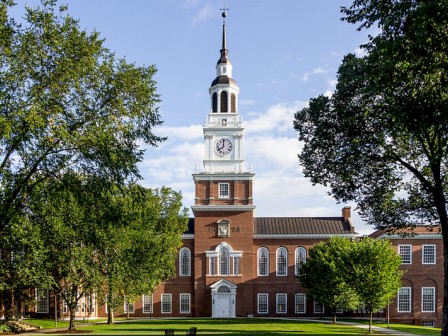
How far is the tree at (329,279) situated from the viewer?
167 feet

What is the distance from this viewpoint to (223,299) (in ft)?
210

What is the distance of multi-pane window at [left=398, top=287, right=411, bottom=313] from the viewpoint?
63406 mm

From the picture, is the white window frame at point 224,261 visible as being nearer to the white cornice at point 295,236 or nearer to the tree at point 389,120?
the white cornice at point 295,236

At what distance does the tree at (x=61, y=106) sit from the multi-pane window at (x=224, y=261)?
42862mm

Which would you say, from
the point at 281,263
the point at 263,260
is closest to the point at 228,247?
the point at 263,260

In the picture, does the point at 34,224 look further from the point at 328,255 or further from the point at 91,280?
the point at 328,255

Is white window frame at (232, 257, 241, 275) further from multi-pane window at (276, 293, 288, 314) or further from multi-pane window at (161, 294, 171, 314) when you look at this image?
multi-pane window at (161, 294, 171, 314)

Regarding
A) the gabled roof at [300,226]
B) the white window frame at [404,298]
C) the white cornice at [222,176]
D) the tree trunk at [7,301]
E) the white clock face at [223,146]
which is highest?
the white clock face at [223,146]

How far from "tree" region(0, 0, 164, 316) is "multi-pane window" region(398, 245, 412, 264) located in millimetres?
48179

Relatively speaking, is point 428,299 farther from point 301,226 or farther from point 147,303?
point 147,303

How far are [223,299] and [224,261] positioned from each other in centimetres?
418

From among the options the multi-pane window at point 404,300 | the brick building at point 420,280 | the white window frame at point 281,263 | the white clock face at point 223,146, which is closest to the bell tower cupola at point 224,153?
the white clock face at point 223,146

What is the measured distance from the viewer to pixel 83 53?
2206cm

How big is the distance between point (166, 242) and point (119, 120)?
113 feet
